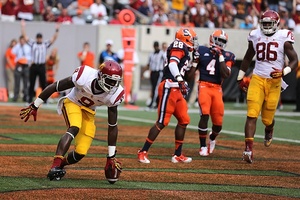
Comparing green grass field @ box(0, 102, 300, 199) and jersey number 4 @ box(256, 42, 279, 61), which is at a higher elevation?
jersey number 4 @ box(256, 42, 279, 61)

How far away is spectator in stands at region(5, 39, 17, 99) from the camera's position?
23.8 meters

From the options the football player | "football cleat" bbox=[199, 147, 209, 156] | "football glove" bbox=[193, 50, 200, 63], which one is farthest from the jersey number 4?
"football cleat" bbox=[199, 147, 209, 156]

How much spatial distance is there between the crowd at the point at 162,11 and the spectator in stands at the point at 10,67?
1.19 meters

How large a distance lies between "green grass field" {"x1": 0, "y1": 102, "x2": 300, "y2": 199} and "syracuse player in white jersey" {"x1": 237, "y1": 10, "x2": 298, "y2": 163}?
0.68 m

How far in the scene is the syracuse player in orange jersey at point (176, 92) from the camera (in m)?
10.6

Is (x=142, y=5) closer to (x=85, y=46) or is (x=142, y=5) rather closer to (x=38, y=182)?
(x=85, y=46)

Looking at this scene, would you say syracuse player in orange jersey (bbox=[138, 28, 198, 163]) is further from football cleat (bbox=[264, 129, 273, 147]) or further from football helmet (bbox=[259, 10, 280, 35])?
football cleat (bbox=[264, 129, 273, 147])

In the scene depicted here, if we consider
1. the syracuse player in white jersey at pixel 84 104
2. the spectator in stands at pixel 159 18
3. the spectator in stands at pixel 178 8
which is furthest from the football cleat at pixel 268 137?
the spectator in stands at pixel 178 8

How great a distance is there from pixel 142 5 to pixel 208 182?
1868 centimetres

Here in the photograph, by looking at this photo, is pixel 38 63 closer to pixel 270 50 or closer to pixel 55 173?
pixel 270 50

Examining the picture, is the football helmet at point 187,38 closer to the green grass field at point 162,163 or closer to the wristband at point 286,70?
the wristband at point 286,70

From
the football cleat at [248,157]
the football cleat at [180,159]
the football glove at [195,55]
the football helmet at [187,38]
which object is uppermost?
the football helmet at [187,38]

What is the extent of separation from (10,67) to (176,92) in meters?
14.1

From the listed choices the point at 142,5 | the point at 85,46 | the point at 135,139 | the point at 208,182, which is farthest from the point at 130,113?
the point at 208,182
